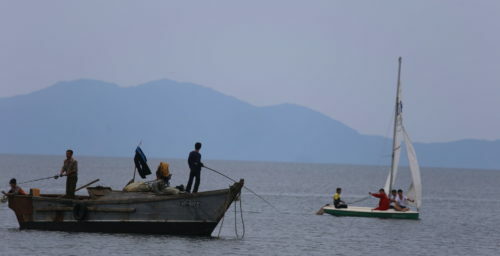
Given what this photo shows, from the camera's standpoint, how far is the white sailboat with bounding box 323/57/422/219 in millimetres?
53094

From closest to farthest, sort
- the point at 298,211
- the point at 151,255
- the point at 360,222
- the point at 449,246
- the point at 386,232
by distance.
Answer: the point at 151,255 → the point at 449,246 → the point at 386,232 → the point at 360,222 → the point at 298,211

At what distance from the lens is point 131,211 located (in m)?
35.9

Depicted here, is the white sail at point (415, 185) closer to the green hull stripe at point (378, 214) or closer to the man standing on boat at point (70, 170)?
the green hull stripe at point (378, 214)

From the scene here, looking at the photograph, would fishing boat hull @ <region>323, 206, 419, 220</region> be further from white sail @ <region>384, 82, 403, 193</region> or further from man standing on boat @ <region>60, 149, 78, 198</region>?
man standing on boat @ <region>60, 149, 78, 198</region>

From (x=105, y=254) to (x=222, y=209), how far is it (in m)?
4.67

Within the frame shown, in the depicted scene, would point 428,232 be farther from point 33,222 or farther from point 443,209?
point 443,209

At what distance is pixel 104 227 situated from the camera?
3681 centimetres

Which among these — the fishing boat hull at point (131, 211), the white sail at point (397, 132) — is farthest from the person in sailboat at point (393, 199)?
the fishing boat hull at point (131, 211)

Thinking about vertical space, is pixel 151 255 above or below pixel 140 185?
below

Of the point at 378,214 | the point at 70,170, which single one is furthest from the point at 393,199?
the point at 70,170

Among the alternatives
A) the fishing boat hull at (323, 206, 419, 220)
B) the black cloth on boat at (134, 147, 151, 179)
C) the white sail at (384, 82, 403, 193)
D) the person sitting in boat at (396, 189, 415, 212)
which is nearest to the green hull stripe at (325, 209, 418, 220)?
the fishing boat hull at (323, 206, 419, 220)

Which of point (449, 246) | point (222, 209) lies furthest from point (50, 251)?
point (449, 246)

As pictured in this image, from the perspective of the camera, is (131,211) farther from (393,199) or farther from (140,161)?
(393,199)

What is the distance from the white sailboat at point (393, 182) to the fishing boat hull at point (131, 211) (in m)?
18.5
